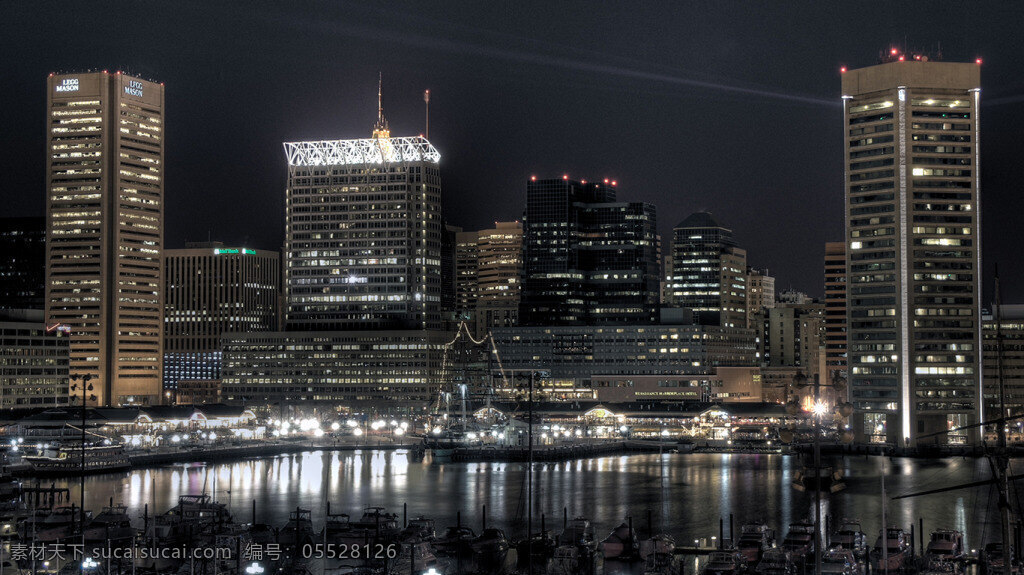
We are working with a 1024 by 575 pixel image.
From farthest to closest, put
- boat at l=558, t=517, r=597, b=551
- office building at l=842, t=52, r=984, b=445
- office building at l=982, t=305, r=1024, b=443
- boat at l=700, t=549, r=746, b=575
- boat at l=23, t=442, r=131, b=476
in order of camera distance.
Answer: office building at l=982, t=305, r=1024, b=443, office building at l=842, t=52, r=984, b=445, boat at l=23, t=442, r=131, b=476, boat at l=558, t=517, r=597, b=551, boat at l=700, t=549, r=746, b=575

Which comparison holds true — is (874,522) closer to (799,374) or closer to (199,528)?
(199,528)

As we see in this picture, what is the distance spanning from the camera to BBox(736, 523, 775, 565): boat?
71250 mm

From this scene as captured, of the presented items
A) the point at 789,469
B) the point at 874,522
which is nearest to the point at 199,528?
the point at 874,522

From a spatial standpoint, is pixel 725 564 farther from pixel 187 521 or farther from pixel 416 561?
pixel 187 521

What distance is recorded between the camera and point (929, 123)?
163750 mm

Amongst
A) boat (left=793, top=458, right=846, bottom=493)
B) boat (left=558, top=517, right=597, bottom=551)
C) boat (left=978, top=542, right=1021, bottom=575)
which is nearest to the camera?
boat (left=793, top=458, right=846, bottom=493)

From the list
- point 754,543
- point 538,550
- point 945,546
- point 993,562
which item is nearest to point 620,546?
point 538,550

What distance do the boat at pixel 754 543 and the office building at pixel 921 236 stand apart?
92.7 meters

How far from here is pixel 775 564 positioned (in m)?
66.4

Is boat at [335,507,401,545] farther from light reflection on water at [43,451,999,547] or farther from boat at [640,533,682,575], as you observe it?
boat at [640,533,682,575]

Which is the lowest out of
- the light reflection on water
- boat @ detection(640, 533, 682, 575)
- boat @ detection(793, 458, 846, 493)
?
the light reflection on water

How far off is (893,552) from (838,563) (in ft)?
18.7

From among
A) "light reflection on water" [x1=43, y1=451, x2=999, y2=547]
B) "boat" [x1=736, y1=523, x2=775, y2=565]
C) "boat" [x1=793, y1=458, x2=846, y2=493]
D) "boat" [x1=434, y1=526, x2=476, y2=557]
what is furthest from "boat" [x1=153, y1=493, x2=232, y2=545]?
"boat" [x1=793, y1=458, x2=846, y2=493]

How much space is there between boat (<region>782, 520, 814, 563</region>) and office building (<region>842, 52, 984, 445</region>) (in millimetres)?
89817
